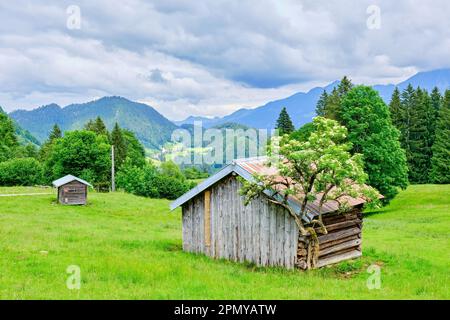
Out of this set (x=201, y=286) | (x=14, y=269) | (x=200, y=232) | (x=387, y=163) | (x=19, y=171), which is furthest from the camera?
(x=19, y=171)

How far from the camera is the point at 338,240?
20.4 metres

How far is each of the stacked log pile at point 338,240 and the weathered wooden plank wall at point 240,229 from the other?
432 mm

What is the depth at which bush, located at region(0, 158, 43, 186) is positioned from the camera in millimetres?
75438

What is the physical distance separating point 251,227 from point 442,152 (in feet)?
205

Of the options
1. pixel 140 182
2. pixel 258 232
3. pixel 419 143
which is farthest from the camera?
pixel 419 143

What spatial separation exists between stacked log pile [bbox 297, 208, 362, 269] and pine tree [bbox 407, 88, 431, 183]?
197 ft

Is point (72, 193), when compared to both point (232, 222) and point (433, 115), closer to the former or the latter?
point (232, 222)

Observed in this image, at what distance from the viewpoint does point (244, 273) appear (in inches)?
659

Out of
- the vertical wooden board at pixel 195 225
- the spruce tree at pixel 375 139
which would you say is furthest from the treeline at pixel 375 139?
the vertical wooden board at pixel 195 225

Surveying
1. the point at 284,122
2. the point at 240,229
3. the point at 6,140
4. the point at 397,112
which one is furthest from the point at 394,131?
the point at 6,140

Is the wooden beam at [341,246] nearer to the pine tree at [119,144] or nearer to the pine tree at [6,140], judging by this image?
the pine tree at [119,144]

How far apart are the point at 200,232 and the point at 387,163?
32.9m

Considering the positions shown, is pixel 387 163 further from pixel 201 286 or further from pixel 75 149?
pixel 75 149
